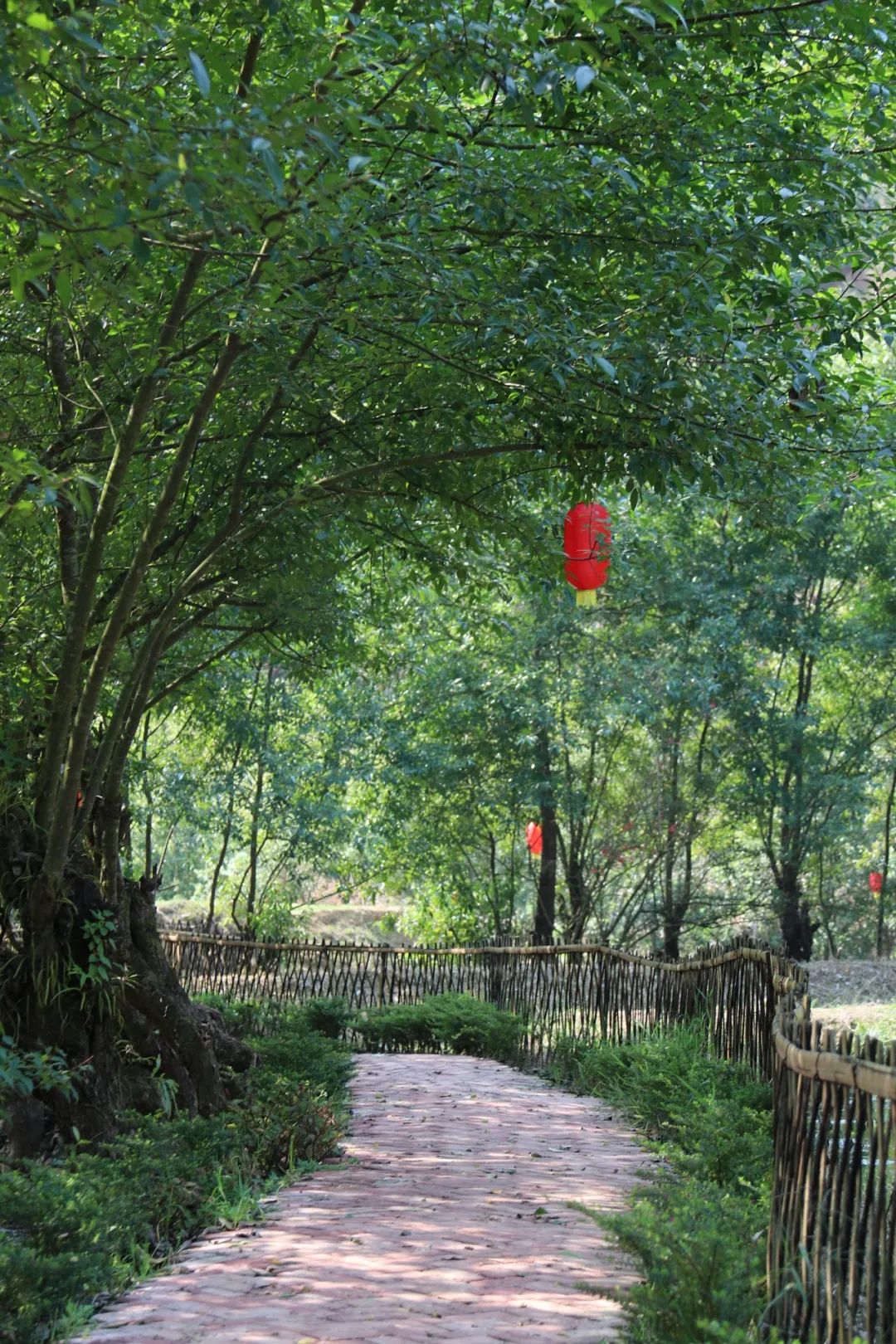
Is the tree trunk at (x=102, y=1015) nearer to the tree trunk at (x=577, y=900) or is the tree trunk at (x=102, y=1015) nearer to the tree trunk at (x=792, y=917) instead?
the tree trunk at (x=577, y=900)

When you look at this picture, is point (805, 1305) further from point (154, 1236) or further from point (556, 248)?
point (556, 248)

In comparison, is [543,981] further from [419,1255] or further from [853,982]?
[419,1255]

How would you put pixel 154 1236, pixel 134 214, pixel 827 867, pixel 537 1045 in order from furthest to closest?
1. pixel 827 867
2. pixel 537 1045
3. pixel 154 1236
4. pixel 134 214

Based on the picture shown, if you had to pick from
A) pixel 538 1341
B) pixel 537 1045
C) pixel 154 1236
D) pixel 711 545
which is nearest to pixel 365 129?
pixel 538 1341

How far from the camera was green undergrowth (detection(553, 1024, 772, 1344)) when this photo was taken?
10.5ft

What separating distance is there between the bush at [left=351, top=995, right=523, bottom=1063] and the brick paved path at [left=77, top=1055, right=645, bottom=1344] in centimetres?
358

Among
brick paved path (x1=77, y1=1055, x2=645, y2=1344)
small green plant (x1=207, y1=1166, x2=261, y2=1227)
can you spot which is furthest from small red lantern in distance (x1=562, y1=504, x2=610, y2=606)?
small green plant (x1=207, y1=1166, x2=261, y2=1227)

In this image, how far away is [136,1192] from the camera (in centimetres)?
463

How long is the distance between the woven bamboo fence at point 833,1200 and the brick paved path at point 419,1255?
540 millimetres

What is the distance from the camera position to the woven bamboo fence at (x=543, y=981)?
6770 millimetres

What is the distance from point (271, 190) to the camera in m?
3.17

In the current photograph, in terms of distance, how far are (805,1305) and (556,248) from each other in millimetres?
3444

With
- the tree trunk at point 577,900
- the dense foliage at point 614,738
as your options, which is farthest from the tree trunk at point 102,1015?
the tree trunk at point 577,900

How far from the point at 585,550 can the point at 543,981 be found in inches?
193
